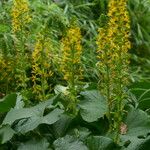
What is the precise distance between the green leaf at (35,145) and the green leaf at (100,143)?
10.9 inches

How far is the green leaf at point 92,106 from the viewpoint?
3.24 meters

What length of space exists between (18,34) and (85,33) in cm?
297

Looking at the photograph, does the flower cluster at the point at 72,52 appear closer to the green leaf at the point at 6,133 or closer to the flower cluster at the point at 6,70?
the green leaf at the point at 6,133

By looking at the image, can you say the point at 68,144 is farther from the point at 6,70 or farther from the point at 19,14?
the point at 6,70

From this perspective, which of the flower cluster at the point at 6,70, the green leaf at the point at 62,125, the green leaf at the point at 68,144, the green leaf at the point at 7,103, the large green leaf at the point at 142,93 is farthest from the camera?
the flower cluster at the point at 6,70

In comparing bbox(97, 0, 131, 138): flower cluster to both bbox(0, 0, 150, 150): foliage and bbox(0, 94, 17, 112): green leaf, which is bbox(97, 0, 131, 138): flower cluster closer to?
bbox(0, 0, 150, 150): foliage

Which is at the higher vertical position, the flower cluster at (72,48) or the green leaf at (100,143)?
the flower cluster at (72,48)

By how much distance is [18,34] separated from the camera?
3.57m

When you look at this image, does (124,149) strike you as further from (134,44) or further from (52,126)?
(134,44)

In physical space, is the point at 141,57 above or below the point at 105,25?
below

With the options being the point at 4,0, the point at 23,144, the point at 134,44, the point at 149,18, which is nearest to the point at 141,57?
the point at 134,44

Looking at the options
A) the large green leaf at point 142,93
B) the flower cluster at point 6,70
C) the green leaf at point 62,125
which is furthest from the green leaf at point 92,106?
the flower cluster at point 6,70

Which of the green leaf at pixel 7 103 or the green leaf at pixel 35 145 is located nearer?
the green leaf at pixel 35 145

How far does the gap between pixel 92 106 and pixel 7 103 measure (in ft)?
1.92
